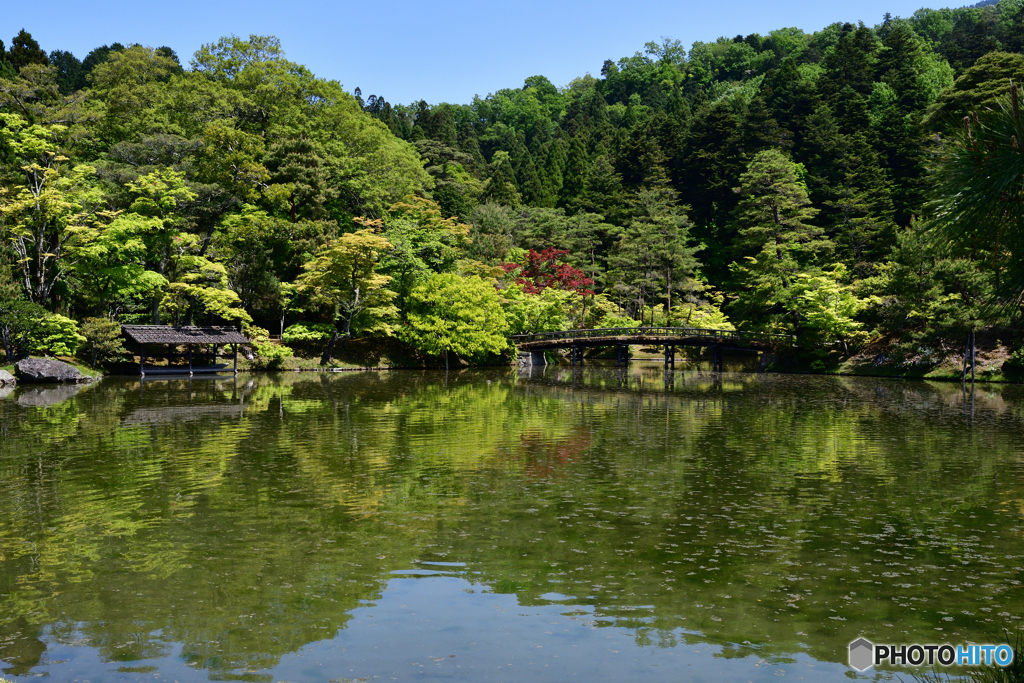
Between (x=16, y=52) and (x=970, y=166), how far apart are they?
73806 mm

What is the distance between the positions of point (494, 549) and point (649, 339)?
41400 mm

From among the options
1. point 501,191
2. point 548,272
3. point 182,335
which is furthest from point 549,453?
point 501,191

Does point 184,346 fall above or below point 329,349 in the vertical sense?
above

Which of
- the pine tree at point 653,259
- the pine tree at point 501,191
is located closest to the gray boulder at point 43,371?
the pine tree at point 653,259

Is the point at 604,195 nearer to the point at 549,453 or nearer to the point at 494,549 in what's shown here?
the point at 549,453

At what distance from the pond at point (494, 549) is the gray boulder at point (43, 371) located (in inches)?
683

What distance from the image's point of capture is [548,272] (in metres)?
63.3

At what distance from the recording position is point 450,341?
166ft

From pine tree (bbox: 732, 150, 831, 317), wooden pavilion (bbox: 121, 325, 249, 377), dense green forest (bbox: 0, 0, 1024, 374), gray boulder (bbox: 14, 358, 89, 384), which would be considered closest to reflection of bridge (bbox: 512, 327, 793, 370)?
dense green forest (bbox: 0, 0, 1024, 374)

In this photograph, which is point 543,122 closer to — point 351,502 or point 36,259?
point 36,259

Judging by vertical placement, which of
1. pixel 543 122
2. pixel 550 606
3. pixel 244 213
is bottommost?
pixel 550 606

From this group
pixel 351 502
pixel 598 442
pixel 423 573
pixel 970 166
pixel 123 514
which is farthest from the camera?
pixel 598 442

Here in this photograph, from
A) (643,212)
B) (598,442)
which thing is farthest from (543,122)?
(598,442)

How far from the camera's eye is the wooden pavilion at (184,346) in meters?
43.1
